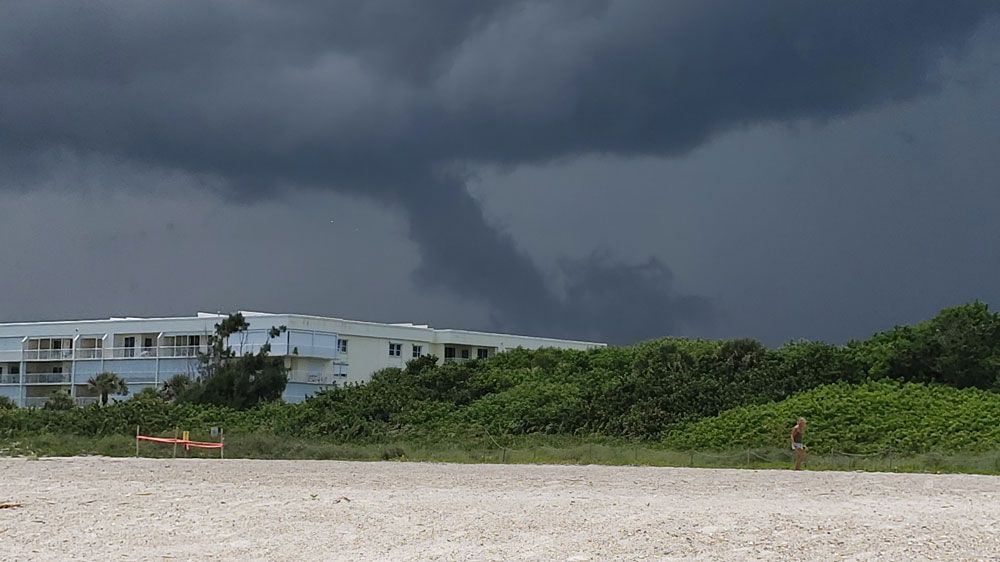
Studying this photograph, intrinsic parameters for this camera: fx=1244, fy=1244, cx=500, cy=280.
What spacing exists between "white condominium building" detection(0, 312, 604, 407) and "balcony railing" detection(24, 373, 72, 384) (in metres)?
0.06

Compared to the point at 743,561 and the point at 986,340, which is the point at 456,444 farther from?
the point at 743,561

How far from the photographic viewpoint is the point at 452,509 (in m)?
15.0

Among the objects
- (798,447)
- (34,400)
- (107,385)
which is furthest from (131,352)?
Result: (798,447)

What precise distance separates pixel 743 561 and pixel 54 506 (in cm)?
943

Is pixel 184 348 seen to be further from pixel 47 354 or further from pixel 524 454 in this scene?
pixel 524 454

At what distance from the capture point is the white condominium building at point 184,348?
6625cm

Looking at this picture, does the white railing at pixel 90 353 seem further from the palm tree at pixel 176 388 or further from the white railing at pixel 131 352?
the palm tree at pixel 176 388

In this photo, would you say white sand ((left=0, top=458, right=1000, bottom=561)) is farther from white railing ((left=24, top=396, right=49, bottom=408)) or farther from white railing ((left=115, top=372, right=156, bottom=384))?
white railing ((left=24, top=396, right=49, bottom=408))

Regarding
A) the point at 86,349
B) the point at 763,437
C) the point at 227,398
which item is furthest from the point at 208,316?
the point at 763,437

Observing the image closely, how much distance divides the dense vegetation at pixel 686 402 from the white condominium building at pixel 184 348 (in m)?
20.3

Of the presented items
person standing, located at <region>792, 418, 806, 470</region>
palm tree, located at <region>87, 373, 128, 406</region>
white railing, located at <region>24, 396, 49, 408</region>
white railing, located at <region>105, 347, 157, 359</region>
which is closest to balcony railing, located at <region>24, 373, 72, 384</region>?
white railing, located at <region>24, 396, 49, 408</region>

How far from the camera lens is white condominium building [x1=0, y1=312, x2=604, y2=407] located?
66250 mm

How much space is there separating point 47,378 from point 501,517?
211 ft

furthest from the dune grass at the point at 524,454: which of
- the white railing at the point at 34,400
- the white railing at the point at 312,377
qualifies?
the white railing at the point at 34,400
